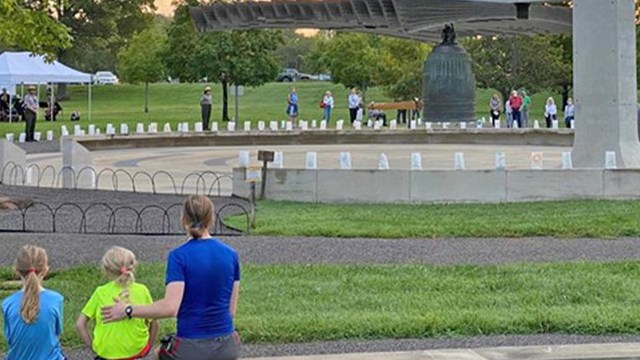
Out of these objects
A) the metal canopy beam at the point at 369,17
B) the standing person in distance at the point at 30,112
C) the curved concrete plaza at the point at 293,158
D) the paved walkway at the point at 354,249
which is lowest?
the paved walkway at the point at 354,249

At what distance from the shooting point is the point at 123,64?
78.6 m

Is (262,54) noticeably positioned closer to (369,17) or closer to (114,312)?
(369,17)

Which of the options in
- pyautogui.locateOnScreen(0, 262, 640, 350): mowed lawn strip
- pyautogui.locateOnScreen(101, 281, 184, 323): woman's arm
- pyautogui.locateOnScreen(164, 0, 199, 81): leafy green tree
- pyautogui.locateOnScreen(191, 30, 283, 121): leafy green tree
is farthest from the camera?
pyautogui.locateOnScreen(164, 0, 199, 81): leafy green tree

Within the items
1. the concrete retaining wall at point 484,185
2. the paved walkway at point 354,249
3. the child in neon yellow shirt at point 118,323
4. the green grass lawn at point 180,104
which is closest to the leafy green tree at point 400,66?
the green grass lawn at point 180,104

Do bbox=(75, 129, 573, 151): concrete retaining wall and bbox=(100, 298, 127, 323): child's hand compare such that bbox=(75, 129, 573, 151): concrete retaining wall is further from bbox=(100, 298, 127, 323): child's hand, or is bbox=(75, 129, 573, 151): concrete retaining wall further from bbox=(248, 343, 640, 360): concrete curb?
bbox=(100, 298, 127, 323): child's hand

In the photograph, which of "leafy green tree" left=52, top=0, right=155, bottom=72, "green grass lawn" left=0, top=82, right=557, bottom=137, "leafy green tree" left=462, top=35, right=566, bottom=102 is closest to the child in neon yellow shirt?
"green grass lawn" left=0, top=82, right=557, bottom=137

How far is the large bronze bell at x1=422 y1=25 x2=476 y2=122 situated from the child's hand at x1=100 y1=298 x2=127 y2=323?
25049 mm

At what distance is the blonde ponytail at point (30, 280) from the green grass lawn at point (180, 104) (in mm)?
36625

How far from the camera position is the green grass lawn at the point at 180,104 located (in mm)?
53906

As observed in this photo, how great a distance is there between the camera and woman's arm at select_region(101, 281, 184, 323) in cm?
541

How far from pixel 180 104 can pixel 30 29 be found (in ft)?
197

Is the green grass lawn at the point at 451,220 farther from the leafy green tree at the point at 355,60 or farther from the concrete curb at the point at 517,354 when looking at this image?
the leafy green tree at the point at 355,60

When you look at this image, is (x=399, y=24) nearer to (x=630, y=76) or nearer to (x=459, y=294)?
(x=630, y=76)

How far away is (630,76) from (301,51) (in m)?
128
